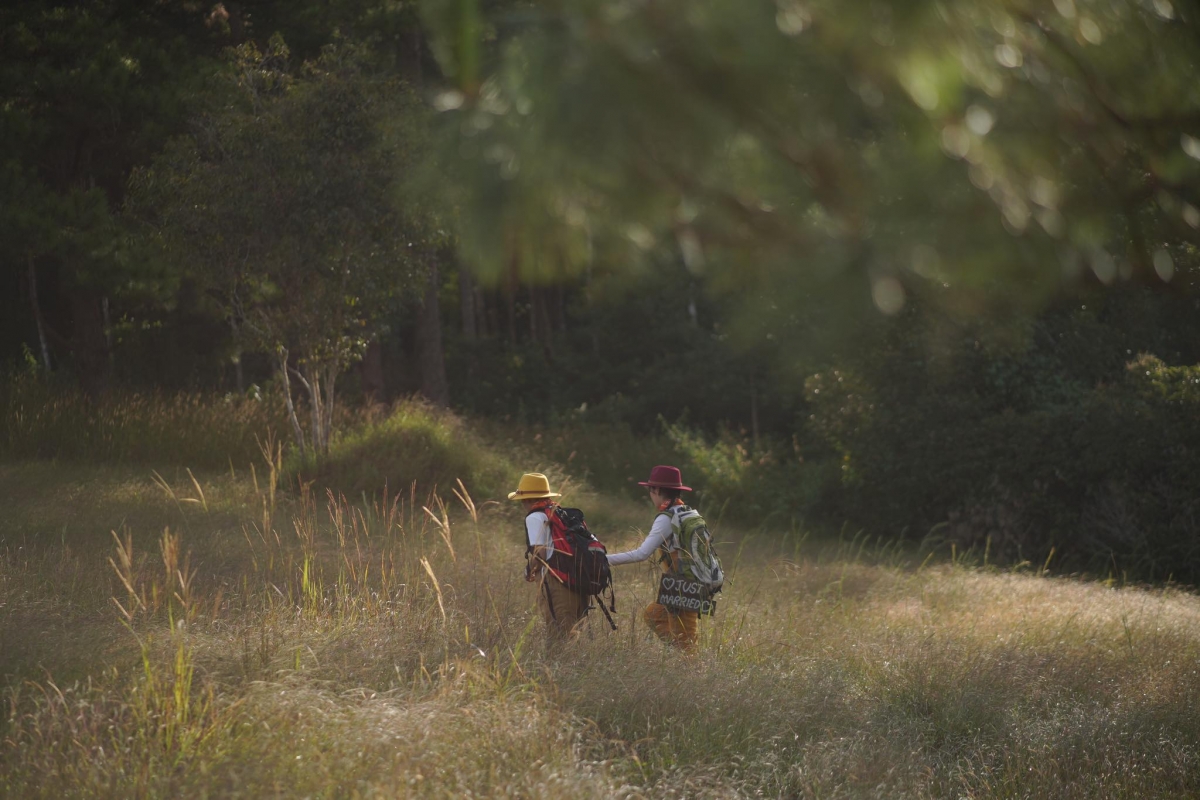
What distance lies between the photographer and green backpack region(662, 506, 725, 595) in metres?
5.87

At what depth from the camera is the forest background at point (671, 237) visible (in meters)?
2.07

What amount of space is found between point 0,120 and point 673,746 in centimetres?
1305

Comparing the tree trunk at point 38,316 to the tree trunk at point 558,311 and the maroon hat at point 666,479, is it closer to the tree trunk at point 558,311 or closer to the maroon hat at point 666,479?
the tree trunk at point 558,311

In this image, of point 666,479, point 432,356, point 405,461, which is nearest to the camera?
point 666,479

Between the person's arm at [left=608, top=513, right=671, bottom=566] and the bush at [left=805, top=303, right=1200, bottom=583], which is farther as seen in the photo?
the bush at [left=805, top=303, right=1200, bottom=583]

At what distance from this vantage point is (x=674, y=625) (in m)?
6.07

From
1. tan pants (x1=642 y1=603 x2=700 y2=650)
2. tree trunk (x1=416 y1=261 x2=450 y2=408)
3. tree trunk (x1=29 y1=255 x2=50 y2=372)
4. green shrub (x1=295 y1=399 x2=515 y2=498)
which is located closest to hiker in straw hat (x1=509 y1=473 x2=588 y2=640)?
tan pants (x1=642 y1=603 x2=700 y2=650)

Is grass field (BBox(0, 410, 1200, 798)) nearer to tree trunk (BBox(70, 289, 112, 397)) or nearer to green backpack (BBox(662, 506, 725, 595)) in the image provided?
green backpack (BBox(662, 506, 725, 595))

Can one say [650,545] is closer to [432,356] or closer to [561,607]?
[561,607]

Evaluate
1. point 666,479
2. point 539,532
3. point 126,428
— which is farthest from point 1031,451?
point 126,428

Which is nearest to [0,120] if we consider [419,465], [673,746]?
[419,465]

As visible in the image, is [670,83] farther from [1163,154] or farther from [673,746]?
[673,746]

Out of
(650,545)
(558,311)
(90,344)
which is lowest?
(650,545)

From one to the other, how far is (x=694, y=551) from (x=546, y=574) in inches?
32.4
